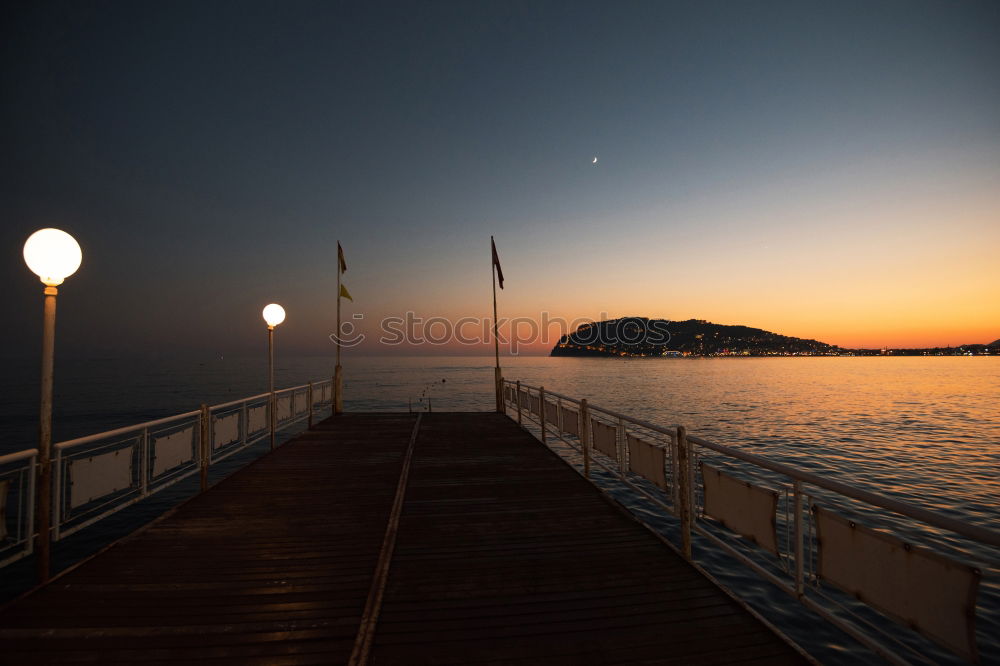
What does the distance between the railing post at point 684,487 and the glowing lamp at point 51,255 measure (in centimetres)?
707

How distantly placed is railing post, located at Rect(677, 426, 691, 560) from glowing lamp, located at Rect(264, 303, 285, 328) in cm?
1036

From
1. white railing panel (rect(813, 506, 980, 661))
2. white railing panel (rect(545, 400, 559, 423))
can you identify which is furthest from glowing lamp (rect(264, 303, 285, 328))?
white railing panel (rect(813, 506, 980, 661))

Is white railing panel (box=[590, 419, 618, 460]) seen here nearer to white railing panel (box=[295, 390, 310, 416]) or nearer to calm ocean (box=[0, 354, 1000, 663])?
calm ocean (box=[0, 354, 1000, 663])

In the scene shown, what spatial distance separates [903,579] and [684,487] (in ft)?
8.10

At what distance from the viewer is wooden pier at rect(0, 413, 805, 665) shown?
140 inches

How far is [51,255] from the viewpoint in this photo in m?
4.89

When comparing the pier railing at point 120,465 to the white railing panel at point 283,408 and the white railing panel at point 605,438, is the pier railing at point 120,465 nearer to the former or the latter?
the white railing panel at point 283,408

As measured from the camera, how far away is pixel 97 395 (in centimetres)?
5944

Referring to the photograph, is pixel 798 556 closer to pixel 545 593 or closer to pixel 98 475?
pixel 545 593

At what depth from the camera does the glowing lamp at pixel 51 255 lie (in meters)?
4.85

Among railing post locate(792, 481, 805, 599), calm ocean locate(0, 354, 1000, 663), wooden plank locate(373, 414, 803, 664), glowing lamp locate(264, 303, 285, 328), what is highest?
glowing lamp locate(264, 303, 285, 328)

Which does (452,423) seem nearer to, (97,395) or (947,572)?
(947,572)

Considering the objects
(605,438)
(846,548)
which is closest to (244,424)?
(605,438)

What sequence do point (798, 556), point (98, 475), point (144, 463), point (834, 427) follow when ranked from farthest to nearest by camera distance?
point (834, 427)
point (144, 463)
point (98, 475)
point (798, 556)
